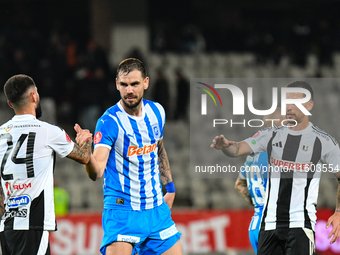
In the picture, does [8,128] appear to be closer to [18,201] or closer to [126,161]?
[18,201]

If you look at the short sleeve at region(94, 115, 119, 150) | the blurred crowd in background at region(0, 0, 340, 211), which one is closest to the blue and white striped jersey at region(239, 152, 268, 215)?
the short sleeve at region(94, 115, 119, 150)

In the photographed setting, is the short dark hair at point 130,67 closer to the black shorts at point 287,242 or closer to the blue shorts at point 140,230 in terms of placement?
the blue shorts at point 140,230

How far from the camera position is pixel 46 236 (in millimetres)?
4258

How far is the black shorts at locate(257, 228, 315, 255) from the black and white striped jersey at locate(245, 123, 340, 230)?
0.05 meters

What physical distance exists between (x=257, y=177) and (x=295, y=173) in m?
0.65

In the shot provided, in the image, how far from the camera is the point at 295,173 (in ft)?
16.0

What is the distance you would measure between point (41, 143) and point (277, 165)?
220 cm

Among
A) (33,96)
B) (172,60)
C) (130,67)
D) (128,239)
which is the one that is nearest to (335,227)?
(128,239)

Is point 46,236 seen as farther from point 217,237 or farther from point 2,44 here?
point 2,44

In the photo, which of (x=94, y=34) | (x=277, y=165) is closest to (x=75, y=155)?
(x=277, y=165)

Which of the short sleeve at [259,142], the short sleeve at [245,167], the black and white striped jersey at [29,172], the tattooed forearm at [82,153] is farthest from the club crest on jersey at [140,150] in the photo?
the short sleeve at [245,167]

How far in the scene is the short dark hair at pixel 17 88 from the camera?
425cm

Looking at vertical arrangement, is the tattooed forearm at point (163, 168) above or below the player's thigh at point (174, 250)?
above

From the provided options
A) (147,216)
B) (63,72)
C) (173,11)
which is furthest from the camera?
(173,11)
